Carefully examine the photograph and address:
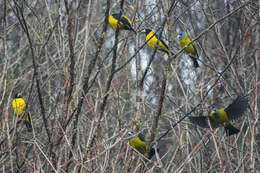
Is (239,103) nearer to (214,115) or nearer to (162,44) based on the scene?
(214,115)

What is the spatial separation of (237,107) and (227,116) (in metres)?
0.25

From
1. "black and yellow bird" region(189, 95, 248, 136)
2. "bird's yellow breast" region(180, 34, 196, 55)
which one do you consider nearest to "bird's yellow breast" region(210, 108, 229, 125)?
"black and yellow bird" region(189, 95, 248, 136)

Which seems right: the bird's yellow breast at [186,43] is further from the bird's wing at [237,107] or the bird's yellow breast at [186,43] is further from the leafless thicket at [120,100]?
the bird's wing at [237,107]

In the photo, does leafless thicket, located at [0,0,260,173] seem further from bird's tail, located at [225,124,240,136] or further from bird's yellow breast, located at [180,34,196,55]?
bird's yellow breast, located at [180,34,196,55]

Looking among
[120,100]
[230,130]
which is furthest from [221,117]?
[120,100]

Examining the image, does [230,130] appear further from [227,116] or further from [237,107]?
[237,107]

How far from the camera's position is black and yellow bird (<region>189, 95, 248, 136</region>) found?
4.63 metres

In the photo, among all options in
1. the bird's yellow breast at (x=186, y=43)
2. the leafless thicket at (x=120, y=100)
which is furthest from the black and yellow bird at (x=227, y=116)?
the bird's yellow breast at (x=186, y=43)

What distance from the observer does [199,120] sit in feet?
15.7

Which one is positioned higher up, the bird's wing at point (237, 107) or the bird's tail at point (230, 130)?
the bird's wing at point (237, 107)

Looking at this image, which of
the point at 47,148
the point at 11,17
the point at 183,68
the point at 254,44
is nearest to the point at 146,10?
the point at 47,148

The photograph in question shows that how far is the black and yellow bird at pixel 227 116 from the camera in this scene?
4.63m

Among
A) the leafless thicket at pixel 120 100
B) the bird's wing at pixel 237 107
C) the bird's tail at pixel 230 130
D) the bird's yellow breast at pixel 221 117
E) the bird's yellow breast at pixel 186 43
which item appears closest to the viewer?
the leafless thicket at pixel 120 100

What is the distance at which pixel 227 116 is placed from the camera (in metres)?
4.92
